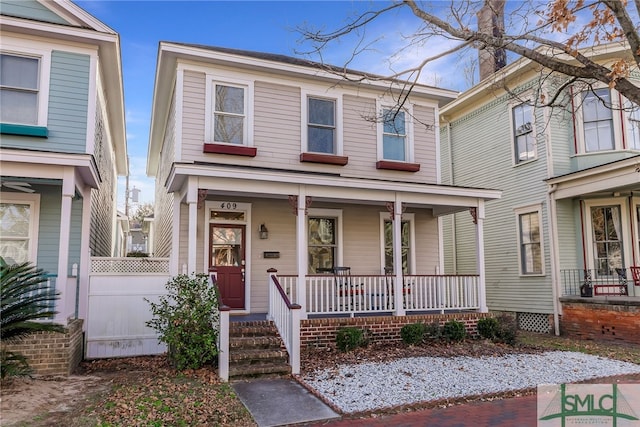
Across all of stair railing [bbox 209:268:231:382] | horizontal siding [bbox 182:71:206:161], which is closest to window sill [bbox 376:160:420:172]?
horizontal siding [bbox 182:71:206:161]

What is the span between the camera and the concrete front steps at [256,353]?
7512mm

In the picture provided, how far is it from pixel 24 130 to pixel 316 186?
5590 mm

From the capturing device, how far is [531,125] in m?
13.4

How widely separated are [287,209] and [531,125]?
7.58 m

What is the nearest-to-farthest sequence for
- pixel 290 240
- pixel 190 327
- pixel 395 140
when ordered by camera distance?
pixel 190 327 < pixel 290 240 < pixel 395 140

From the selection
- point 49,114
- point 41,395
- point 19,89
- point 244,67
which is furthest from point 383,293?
point 19,89

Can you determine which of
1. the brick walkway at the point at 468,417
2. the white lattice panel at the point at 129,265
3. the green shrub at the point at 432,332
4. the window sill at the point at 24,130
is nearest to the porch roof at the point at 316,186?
the white lattice panel at the point at 129,265

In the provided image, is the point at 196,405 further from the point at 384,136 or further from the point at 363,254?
the point at 384,136

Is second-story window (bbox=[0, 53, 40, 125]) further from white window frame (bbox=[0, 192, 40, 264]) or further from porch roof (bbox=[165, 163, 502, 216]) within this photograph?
porch roof (bbox=[165, 163, 502, 216])

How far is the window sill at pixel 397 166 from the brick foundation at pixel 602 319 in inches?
207

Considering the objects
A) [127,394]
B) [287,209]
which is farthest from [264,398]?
[287,209]

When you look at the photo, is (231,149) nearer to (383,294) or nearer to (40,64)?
(40,64)

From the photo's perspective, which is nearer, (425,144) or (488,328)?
(488,328)

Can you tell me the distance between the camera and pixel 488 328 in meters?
10.2
